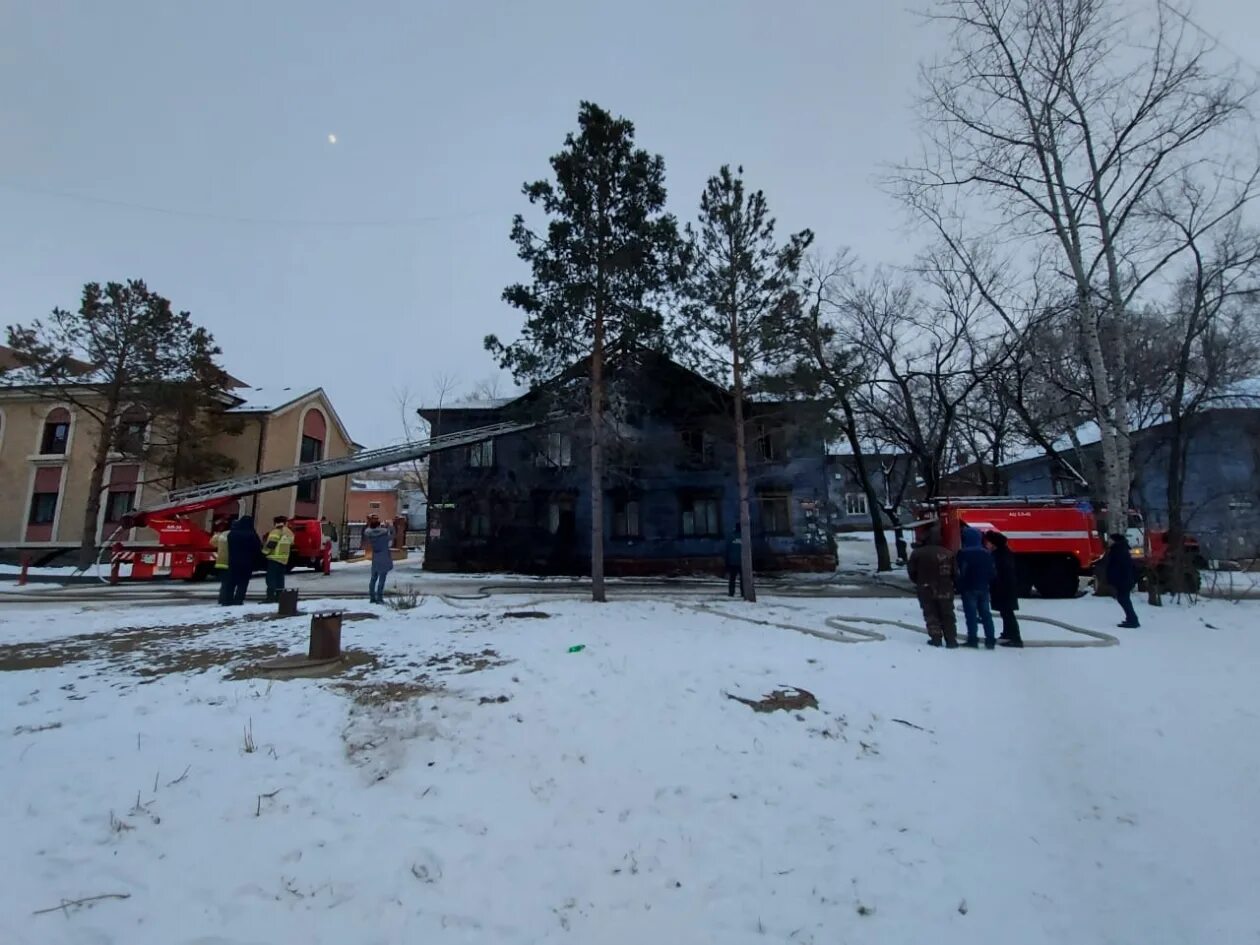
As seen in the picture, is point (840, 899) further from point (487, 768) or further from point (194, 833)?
point (194, 833)

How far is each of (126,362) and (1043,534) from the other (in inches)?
1276

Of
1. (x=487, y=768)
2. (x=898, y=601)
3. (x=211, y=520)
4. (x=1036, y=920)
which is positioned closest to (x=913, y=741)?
(x=1036, y=920)

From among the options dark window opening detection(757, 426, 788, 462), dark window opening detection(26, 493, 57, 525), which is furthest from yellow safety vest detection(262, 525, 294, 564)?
dark window opening detection(26, 493, 57, 525)

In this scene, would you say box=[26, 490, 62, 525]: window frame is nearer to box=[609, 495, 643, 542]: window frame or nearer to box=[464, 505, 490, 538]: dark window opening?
box=[464, 505, 490, 538]: dark window opening

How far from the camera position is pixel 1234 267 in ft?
53.4

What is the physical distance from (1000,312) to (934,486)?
713 cm

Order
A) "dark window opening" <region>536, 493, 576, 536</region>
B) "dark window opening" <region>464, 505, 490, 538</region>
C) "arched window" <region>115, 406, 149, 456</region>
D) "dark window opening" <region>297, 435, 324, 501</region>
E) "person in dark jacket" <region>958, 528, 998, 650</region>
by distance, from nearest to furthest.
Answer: "person in dark jacket" <region>958, 528, 998, 650</region> < "arched window" <region>115, 406, 149, 456</region> < "dark window opening" <region>536, 493, 576, 536</region> < "dark window opening" <region>464, 505, 490, 538</region> < "dark window opening" <region>297, 435, 324, 501</region>

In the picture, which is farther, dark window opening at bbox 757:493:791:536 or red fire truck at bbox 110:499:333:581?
dark window opening at bbox 757:493:791:536

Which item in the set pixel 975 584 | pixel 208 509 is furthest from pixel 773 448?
pixel 208 509

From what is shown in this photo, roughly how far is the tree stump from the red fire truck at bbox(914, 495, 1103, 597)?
13.5 m

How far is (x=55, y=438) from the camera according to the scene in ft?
98.5

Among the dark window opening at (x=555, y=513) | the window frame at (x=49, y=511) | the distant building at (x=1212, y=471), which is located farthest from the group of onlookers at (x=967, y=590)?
the window frame at (x=49, y=511)

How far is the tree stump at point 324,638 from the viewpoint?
6688 mm

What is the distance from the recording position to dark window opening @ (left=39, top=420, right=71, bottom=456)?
2981 cm
